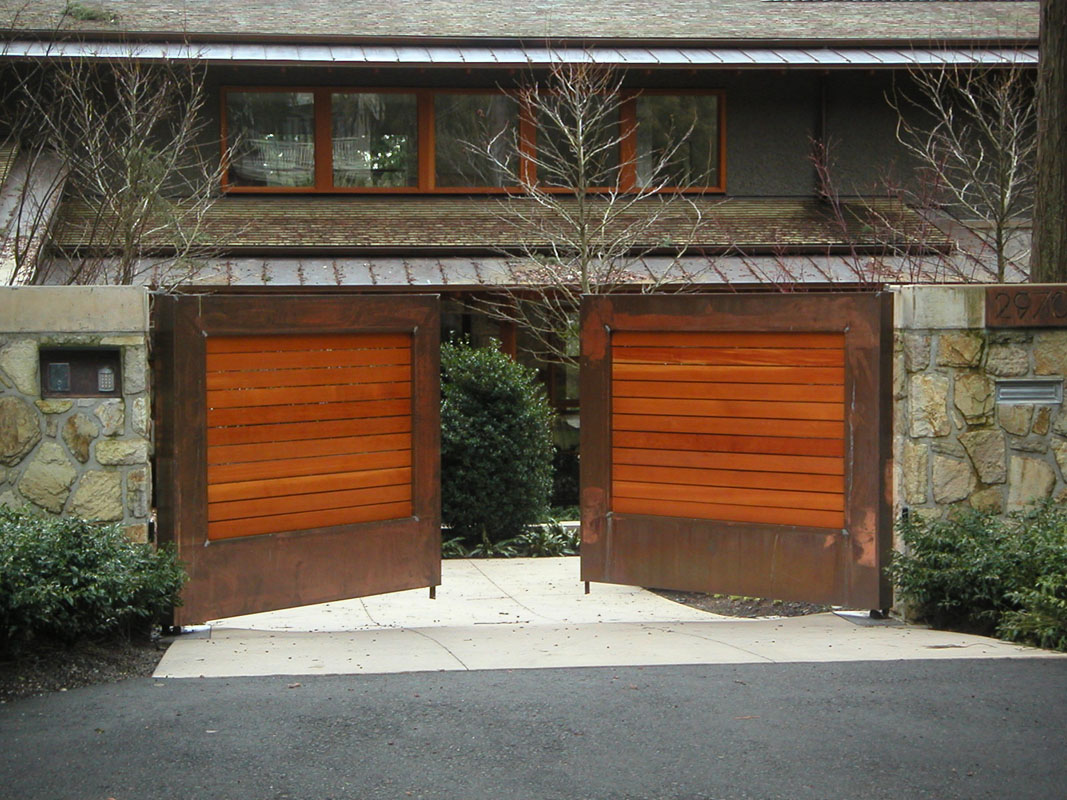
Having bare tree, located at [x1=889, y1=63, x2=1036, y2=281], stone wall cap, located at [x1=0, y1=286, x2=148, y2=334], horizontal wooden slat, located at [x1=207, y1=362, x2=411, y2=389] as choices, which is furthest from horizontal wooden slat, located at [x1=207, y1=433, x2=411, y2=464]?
bare tree, located at [x1=889, y1=63, x2=1036, y2=281]

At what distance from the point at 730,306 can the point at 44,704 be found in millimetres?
4521

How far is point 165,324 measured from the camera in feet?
23.6

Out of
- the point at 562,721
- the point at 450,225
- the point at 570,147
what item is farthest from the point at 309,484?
the point at 570,147

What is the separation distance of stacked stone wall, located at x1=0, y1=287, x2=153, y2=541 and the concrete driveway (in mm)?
956

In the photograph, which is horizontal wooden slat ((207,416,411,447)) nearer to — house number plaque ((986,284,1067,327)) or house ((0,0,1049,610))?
house number plaque ((986,284,1067,327))

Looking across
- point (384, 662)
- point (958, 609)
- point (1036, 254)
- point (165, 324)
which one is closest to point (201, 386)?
point (165, 324)

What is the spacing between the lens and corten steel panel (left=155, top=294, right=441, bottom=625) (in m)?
7.20

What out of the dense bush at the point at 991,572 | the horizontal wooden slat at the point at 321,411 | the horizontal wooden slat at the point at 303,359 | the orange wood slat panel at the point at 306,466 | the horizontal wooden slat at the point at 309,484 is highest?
the horizontal wooden slat at the point at 303,359

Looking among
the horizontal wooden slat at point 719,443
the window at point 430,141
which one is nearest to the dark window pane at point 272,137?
the window at point 430,141

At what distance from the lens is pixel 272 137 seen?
17109 millimetres

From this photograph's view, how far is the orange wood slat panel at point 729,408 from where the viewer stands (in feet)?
25.5

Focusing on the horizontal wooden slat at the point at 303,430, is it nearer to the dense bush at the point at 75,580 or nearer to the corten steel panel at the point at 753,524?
the dense bush at the point at 75,580

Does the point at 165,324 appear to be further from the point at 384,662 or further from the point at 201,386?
the point at 384,662

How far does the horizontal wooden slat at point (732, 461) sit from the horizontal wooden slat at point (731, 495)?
14cm
